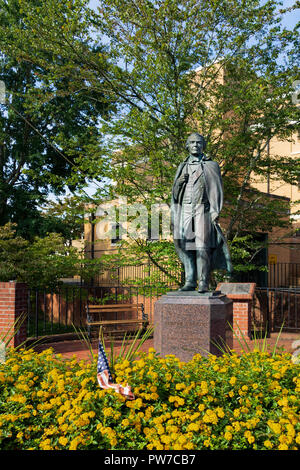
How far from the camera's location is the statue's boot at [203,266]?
577 cm

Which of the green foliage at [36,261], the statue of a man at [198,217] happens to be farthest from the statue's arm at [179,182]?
the green foliage at [36,261]

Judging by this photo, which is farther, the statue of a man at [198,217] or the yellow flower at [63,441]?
the statue of a man at [198,217]

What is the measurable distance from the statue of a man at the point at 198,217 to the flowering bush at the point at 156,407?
209cm

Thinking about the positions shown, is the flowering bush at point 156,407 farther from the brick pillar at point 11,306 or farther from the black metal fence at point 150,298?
the black metal fence at point 150,298

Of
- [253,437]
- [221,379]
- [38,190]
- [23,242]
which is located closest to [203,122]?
[23,242]

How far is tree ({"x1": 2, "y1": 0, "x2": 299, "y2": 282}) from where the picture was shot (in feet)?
31.5

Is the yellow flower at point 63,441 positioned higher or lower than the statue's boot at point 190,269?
lower

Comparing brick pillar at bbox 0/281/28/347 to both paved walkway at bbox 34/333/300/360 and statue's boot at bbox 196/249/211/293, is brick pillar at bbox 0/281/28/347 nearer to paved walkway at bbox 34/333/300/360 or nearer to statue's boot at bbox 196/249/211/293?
paved walkway at bbox 34/333/300/360

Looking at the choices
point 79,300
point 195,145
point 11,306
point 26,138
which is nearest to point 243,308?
point 195,145

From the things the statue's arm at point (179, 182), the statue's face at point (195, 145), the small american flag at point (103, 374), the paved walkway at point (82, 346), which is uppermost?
the statue's face at point (195, 145)

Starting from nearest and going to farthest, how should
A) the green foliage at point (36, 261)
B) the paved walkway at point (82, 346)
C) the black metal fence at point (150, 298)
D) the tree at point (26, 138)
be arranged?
the paved walkway at point (82, 346) < the black metal fence at point (150, 298) < the green foliage at point (36, 261) < the tree at point (26, 138)

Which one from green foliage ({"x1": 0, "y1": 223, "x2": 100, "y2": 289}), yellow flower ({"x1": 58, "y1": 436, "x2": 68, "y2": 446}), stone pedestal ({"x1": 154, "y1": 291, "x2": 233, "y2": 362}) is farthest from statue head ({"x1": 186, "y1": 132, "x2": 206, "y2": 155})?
green foliage ({"x1": 0, "y1": 223, "x2": 100, "y2": 289})

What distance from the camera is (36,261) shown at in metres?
12.4

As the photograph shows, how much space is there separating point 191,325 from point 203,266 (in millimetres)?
952
